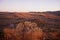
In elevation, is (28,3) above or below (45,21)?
above

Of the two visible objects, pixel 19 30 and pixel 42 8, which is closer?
pixel 19 30

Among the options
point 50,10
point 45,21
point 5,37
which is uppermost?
point 50,10

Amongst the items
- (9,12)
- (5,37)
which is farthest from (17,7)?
(5,37)

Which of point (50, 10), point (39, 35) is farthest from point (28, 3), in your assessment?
point (39, 35)

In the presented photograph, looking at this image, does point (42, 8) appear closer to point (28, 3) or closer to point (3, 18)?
point (28, 3)

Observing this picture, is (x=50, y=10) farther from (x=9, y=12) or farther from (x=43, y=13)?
(x=9, y=12)

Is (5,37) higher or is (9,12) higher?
(9,12)
